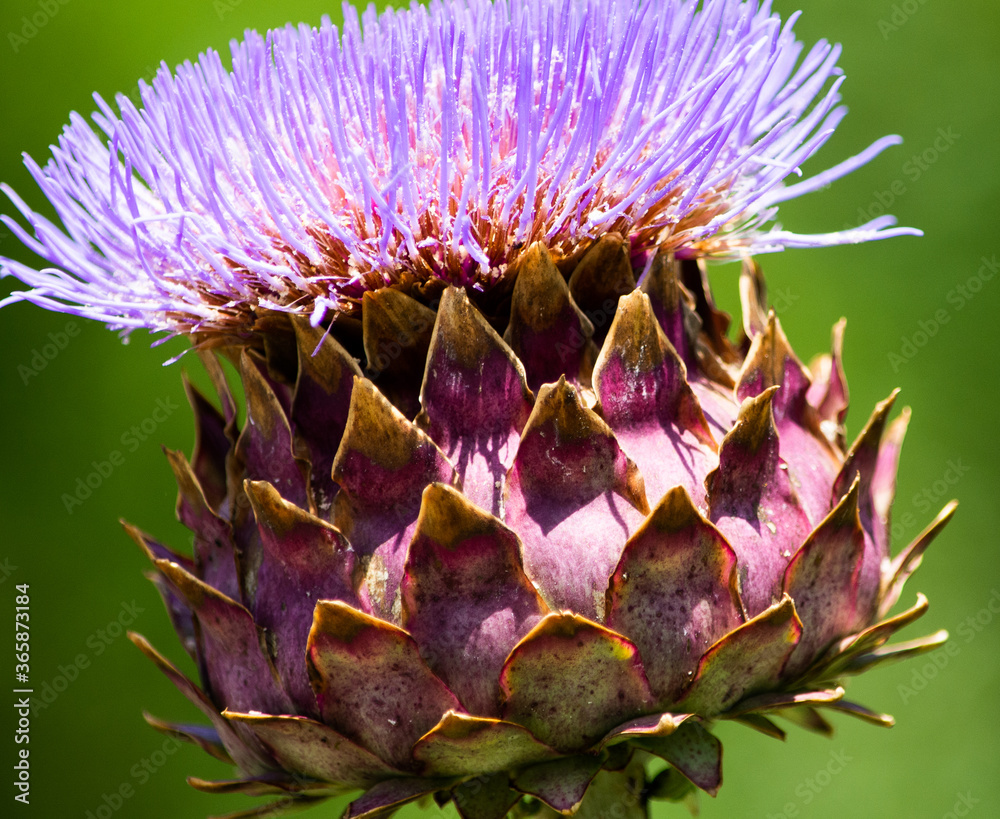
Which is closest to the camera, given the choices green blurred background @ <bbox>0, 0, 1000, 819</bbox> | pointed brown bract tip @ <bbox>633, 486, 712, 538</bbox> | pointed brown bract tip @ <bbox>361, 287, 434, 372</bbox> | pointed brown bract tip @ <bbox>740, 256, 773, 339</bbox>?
pointed brown bract tip @ <bbox>633, 486, 712, 538</bbox>

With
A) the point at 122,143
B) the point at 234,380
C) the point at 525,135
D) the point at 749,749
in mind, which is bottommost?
the point at 234,380

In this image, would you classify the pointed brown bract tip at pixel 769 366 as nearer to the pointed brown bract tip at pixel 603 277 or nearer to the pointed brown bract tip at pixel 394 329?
the pointed brown bract tip at pixel 603 277

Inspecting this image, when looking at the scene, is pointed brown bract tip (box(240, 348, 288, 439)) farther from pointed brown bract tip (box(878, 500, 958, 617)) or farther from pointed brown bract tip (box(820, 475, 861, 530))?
pointed brown bract tip (box(878, 500, 958, 617))

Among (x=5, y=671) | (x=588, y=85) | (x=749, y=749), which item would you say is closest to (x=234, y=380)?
(x=5, y=671)

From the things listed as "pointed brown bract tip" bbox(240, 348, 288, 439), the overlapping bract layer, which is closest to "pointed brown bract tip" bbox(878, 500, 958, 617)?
the overlapping bract layer

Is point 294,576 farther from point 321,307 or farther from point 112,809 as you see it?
point 112,809

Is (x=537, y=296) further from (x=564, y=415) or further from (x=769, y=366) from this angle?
(x=769, y=366)
